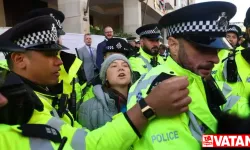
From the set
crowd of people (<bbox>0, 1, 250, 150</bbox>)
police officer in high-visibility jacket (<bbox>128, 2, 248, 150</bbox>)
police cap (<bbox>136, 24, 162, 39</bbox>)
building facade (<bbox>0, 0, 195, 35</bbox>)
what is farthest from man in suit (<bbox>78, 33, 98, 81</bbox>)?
police officer in high-visibility jacket (<bbox>128, 2, 248, 150</bbox>)

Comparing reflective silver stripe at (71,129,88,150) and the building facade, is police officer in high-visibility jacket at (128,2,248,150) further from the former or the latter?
the building facade

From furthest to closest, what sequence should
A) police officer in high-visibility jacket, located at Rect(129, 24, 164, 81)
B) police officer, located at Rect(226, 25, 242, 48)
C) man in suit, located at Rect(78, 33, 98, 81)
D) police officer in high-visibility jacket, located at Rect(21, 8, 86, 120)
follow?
man in suit, located at Rect(78, 33, 98, 81)
police officer, located at Rect(226, 25, 242, 48)
police officer in high-visibility jacket, located at Rect(129, 24, 164, 81)
police officer in high-visibility jacket, located at Rect(21, 8, 86, 120)

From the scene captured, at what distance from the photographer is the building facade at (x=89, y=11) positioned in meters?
11.8

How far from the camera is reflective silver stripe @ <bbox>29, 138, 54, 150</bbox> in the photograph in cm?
139

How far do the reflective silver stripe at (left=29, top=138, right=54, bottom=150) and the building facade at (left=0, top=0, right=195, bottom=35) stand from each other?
9.39 metres

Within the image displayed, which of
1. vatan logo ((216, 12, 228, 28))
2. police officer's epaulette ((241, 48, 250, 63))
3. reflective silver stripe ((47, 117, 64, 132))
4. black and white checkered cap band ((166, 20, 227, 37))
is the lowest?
reflective silver stripe ((47, 117, 64, 132))

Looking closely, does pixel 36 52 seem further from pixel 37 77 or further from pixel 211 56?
pixel 211 56

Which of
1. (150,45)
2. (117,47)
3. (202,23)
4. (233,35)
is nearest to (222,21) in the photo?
(202,23)

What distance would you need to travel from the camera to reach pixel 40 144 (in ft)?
4.60

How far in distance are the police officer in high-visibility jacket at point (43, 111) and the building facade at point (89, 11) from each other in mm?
8873

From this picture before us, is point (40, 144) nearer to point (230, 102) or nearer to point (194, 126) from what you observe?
point (194, 126)

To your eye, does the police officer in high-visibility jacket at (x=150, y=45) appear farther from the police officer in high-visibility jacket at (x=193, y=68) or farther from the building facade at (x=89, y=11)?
the building facade at (x=89, y=11)

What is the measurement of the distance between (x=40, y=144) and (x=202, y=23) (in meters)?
1.00

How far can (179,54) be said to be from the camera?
1696mm
